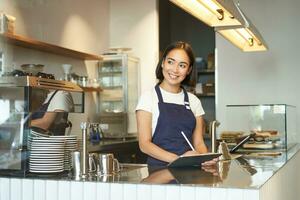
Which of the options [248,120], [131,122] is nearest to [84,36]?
[131,122]

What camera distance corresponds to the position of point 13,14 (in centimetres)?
370

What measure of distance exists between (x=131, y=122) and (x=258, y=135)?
2123mm

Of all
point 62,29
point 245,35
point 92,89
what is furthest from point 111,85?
point 245,35

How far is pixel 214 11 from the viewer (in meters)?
2.43

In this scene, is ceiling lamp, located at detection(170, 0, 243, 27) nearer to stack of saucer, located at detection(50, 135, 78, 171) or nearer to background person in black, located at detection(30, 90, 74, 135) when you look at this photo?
background person in black, located at detection(30, 90, 74, 135)

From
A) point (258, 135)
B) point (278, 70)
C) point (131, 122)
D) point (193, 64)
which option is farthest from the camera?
point (131, 122)

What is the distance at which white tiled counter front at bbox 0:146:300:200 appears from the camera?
143cm

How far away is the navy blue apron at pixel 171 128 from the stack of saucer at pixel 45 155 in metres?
0.60

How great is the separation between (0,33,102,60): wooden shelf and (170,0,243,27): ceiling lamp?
5.45 feet

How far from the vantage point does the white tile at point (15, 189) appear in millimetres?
1668

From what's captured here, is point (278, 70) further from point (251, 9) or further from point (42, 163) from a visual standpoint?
point (42, 163)

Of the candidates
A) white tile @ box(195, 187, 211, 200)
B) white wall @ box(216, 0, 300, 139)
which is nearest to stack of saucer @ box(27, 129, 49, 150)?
white tile @ box(195, 187, 211, 200)

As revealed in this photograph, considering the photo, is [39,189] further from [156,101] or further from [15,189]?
[156,101]

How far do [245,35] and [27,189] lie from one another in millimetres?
2020
